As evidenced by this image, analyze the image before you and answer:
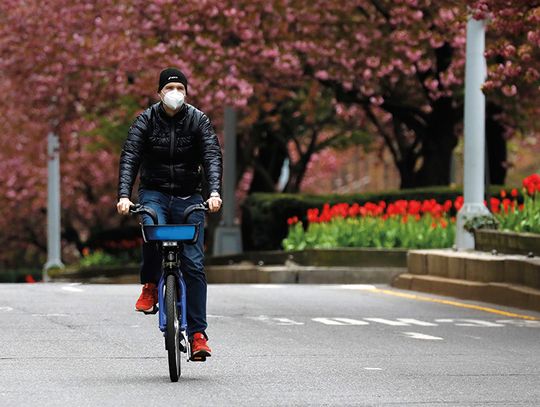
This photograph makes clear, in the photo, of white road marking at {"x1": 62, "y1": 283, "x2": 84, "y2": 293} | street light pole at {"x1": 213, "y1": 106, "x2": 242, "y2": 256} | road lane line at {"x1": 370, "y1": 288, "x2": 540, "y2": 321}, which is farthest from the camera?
street light pole at {"x1": 213, "y1": 106, "x2": 242, "y2": 256}

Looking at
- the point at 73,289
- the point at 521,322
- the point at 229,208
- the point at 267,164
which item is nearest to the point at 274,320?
the point at 521,322

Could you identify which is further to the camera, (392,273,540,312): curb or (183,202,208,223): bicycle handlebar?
(392,273,540,312): curb

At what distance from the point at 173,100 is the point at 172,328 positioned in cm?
149

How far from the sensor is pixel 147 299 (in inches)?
439

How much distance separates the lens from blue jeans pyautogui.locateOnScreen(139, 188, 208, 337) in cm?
1073

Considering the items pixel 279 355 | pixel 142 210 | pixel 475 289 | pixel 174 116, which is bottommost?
pixel 279 355

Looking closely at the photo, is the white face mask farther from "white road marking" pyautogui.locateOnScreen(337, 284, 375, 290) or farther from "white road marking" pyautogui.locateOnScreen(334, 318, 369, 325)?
"white road marking" pyautogui.locateOnScreen(337, 284, 375, 290)

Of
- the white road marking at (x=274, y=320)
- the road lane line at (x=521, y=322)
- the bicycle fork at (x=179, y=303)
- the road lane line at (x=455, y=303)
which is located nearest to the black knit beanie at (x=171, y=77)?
the bicycle fork at (x=179, y=303)

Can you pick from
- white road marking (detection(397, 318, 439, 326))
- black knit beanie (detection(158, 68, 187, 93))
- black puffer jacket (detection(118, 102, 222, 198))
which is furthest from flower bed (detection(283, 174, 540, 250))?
black knit beanie (detection(158, 68, 187, 93))

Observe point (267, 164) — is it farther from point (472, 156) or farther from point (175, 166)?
point (175, 166)

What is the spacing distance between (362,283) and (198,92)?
8045mm

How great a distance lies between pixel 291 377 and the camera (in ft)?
35.3

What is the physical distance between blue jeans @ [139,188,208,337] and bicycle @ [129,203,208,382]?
10 cm

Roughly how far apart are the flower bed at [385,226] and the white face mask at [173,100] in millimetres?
12251
